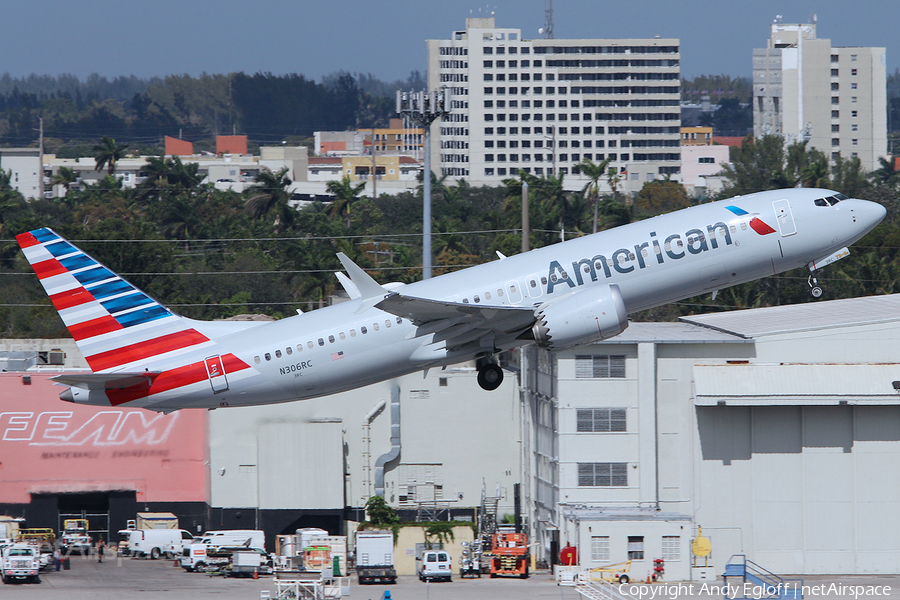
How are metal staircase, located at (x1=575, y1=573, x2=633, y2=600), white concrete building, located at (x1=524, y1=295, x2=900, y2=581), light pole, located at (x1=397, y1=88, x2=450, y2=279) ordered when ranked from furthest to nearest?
light pole, located at (x1=397, y1=88, x2=450, y2=279) < white concrete building, located at (x1=524, y1=295, x2=900, y2=581) < metal staircase, located at (x1=575, y1=573, x2=633, y2=600)

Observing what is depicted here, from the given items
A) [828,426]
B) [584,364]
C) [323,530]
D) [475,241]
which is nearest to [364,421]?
[323,530]

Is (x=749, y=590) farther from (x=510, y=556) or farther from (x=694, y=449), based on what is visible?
(x=510, y=556)

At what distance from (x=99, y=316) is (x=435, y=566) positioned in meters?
31.7

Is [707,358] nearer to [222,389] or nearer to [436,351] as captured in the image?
[436,351]

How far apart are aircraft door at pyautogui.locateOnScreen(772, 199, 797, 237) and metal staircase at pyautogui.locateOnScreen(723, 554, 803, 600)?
2456 cm

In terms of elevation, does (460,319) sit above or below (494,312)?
below

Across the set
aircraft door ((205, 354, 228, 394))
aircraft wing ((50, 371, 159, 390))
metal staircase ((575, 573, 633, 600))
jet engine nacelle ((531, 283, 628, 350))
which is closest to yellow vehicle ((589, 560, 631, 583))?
metal staircase ((575, 573, 633, 600))

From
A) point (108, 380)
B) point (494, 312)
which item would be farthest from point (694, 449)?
point (108, 380)

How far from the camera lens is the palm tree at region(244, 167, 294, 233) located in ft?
572

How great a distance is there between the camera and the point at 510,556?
70.1 meters

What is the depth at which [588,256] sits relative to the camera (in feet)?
137

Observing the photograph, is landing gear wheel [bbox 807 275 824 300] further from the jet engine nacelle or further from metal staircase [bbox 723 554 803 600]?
metal staircase [bbox 723 554 803 600]

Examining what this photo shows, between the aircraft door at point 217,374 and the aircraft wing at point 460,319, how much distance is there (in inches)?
281

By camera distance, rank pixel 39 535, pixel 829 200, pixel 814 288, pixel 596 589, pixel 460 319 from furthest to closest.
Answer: pixel 39 535 < pixel 596 589 < pixel 814 288 < pixel 829 200 < pixel 460 319
